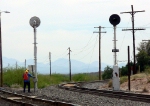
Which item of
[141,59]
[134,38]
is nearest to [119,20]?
[134,38]

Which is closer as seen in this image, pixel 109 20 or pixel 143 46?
pixel 109 20

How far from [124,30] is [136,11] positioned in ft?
12.6

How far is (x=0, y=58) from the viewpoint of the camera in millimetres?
51781

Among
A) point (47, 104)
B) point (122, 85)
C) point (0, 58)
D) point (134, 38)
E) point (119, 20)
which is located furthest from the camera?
point (134, 38)

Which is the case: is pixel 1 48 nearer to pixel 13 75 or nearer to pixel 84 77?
pixel 13 75

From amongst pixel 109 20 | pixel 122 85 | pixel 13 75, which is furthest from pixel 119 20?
pixel 13 75

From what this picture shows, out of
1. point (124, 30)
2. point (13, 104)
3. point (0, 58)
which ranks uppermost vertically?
point (124, 30)

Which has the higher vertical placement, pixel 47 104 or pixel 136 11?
pixel 136 11

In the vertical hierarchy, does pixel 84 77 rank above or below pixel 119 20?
below

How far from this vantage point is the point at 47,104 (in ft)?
68.9

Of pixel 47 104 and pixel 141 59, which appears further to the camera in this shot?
pixel 141 59

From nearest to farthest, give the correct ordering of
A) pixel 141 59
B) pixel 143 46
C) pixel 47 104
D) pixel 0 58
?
pixel 47 104 < pixel 0 58 < pixel 141 59 < pixel 143 46

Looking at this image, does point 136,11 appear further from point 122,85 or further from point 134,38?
point 122,85

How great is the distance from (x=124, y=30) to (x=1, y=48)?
69.1ft
